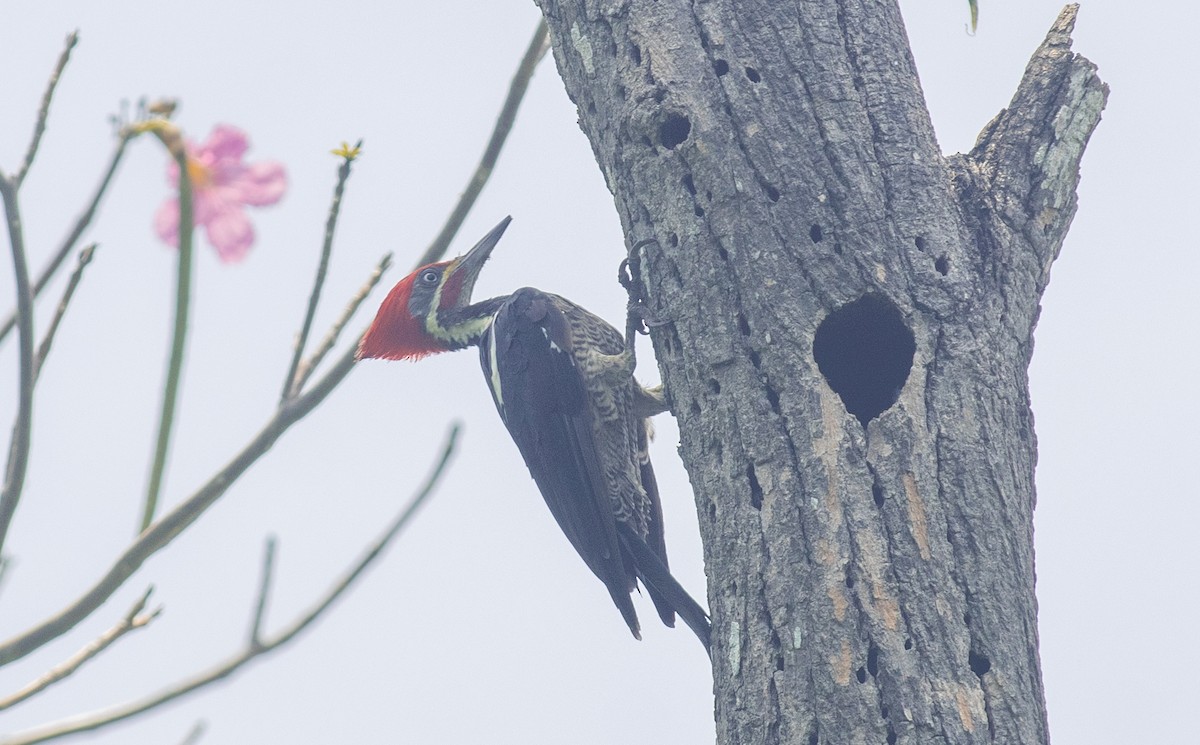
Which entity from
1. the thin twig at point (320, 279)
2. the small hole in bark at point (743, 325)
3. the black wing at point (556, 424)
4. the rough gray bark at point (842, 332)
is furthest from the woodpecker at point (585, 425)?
the thin twig at point (320, 279)

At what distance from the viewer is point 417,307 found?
5590 millimetres

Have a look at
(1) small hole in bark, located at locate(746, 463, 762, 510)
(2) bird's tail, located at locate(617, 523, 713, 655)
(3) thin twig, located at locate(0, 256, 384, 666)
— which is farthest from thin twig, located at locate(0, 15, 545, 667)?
(2) bird's tail, located at locate(617, 523, 713, 655)

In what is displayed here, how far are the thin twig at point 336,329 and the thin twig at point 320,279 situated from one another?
1 centimetres

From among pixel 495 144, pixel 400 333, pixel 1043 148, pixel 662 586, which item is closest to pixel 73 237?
pixel 495 144

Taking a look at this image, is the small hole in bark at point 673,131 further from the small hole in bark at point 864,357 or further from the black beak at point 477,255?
the black beak at point 477,255

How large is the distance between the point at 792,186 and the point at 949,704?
125cm

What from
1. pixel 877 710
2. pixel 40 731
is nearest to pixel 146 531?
pixel 40 731

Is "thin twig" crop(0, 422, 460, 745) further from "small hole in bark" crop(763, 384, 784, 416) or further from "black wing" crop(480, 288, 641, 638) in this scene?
"black wing" crop(480, 288, 641, 638)

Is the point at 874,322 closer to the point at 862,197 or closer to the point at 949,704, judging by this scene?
the point at 862,197

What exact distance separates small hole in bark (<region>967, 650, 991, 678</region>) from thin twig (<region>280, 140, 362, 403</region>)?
163 cm

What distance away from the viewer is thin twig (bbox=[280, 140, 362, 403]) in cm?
182

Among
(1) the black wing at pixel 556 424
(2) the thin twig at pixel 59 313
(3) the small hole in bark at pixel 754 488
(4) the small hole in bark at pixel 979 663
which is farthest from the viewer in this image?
(1) the black wing at pixel 556 424

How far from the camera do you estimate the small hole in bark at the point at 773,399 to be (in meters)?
3.11

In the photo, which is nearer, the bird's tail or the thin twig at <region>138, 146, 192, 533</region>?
the thin twig at <region>138, 146, 192, 533</region>
